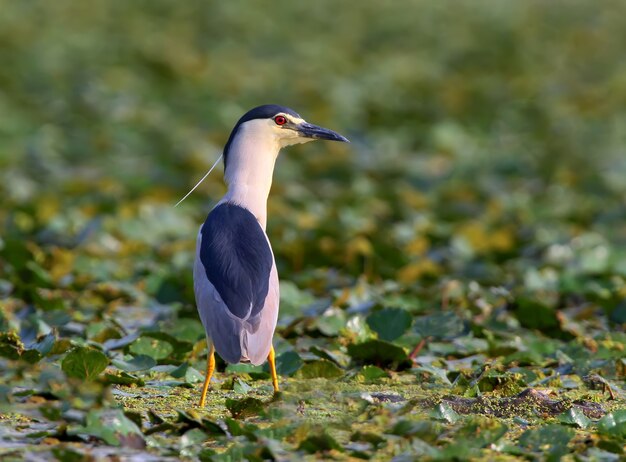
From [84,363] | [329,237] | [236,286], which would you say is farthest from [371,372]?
[329,237]

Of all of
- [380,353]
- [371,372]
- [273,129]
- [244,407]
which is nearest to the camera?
[244,407]

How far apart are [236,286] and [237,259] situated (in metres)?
0.16

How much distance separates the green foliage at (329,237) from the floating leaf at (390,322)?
1cm

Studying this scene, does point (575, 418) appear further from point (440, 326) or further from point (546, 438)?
point (440, 326)

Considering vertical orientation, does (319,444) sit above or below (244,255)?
below

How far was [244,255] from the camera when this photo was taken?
4.85 meters

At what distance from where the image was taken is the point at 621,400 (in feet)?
16.0

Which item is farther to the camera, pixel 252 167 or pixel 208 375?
pixel 252 167

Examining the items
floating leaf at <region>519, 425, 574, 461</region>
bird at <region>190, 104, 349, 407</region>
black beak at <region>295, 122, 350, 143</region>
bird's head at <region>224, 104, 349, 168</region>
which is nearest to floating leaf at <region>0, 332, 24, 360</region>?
bird at <region>190, 104, 349, 407</region>

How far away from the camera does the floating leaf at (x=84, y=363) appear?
447 cm

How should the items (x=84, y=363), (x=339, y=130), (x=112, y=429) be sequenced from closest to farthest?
(x=112, y=429) < (x=84, y=363) < (x=339, y=130)

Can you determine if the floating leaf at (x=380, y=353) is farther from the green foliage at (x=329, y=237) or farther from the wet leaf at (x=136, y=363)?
the wet leaf at (x=136, y=363)

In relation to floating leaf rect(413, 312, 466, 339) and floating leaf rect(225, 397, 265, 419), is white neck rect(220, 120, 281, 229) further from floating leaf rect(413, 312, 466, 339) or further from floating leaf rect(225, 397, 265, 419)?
floating leaf rect(225, 397, 265, 419)

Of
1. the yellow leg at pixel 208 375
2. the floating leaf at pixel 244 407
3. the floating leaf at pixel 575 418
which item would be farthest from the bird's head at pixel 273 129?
the floating leaf at pixel 575 418
